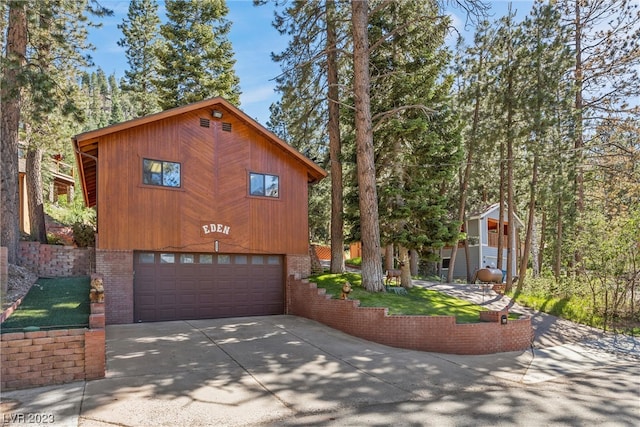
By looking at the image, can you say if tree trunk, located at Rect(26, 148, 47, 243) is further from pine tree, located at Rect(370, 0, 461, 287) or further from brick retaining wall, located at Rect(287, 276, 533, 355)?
pine tree, located at Rect(370, 0, 461, 287)

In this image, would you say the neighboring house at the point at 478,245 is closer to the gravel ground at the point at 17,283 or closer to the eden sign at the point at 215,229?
the eden sign at the point at 215,229

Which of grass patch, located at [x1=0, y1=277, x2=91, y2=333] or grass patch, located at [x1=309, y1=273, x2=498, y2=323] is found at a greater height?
grass patch, located at [x1=0, y1=277, x2=91, y2=333]

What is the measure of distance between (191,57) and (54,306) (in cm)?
1732

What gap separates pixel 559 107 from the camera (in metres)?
16.8

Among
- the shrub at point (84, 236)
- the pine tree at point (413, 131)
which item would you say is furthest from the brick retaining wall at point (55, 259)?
the pine tree at point (413, 131)

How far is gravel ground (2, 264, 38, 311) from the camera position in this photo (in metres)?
9.31

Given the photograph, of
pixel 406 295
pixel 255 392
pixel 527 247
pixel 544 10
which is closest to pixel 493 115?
pixel 544 10

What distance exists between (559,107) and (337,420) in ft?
51.2

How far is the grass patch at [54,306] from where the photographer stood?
24.4 ft

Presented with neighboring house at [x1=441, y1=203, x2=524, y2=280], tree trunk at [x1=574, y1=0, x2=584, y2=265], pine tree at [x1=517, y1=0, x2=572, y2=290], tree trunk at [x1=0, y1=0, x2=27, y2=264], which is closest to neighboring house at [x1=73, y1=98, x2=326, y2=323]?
tree trunk at [x1=0, y1=0, x2=27, y2=264]

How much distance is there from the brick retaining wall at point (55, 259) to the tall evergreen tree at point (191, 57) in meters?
12.0

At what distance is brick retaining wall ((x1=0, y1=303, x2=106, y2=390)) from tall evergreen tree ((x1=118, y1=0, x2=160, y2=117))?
24013 millimetres

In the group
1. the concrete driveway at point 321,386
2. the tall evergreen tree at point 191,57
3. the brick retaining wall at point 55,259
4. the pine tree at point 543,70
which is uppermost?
the tall evergreen tree at point 191,57

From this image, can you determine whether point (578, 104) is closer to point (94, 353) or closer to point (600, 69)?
point (600, 69)
